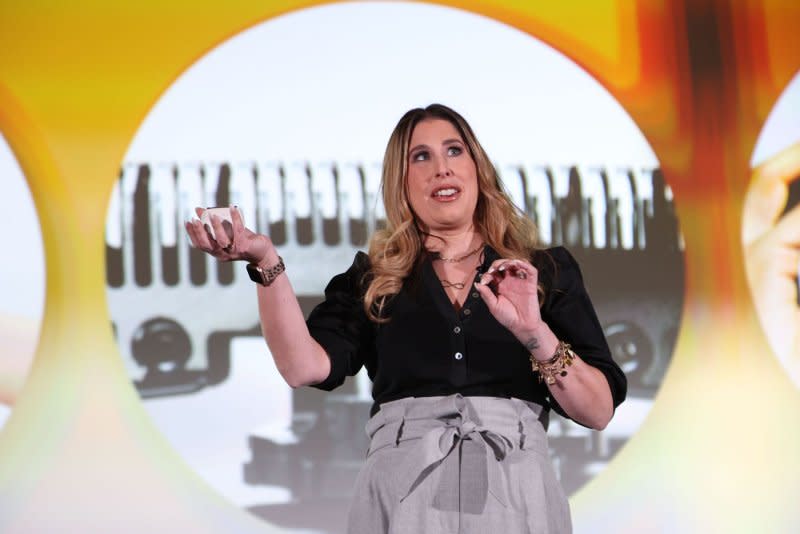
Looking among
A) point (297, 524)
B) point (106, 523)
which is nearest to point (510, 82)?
point (297, 524)

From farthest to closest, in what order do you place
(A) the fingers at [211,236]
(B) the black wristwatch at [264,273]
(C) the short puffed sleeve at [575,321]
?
(C) the short puffed sleeve at [575,321]
(B) the black wristwatch at [264,273]
(A) the fingers at [211,236]

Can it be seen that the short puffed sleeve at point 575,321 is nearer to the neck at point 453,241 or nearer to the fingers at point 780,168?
the neck at point 453,241

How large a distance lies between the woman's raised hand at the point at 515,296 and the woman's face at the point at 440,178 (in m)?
0.29

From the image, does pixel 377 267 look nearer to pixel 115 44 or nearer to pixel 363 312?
pixel 363 312

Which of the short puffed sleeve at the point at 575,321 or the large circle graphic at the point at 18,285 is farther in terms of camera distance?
the large circle graphic at the point at 18,285

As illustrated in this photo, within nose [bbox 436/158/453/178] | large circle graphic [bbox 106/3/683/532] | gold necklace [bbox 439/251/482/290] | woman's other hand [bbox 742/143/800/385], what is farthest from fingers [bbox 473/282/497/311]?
woman's other hand [bbox 742/143/800/385]

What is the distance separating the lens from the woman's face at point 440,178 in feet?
5.82

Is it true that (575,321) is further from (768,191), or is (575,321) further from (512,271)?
(768,191)

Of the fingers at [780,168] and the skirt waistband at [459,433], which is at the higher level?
the fingers at [780,168]

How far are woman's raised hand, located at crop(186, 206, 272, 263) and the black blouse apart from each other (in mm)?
238

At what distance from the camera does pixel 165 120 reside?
114 inches

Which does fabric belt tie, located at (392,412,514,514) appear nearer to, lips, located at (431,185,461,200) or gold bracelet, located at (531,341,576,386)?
gold bracelet, located at (531,341,576,386)

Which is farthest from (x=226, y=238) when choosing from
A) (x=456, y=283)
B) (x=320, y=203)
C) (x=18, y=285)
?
(x=18, y=285)

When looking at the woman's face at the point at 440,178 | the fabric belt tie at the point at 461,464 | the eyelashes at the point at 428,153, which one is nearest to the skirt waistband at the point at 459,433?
the fabric belt tie at the point at 461,464
